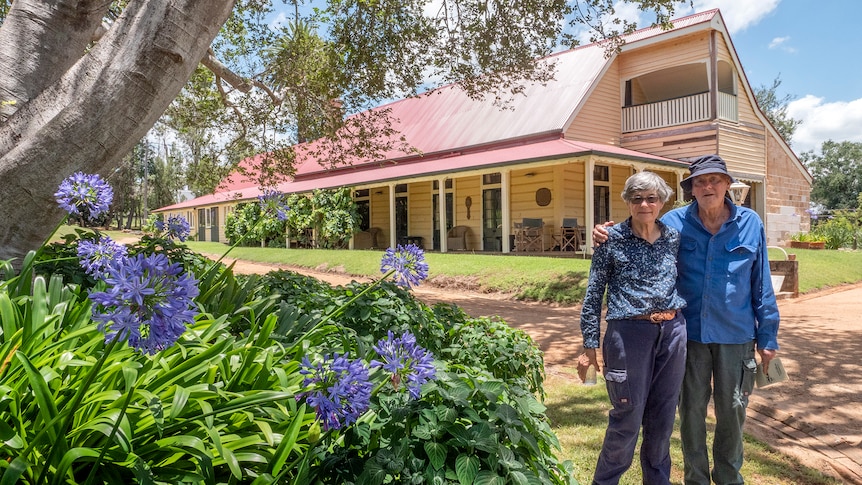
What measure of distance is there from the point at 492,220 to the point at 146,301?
705 inches

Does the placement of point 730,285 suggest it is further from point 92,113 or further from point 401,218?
point 401,218

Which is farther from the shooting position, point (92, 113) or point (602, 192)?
point (602, 192)

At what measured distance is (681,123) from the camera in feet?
56.0

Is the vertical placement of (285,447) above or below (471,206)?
below

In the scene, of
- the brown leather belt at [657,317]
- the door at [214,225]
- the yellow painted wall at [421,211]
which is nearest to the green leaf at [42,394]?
the brown leather belt at [657,317]

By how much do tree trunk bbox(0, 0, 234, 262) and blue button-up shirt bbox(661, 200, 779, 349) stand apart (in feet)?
11.1

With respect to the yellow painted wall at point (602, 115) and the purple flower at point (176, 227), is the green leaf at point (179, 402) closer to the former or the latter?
the purple flower at point (176, 227)

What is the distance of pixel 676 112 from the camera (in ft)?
56.3

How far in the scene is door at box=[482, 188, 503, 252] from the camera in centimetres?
1853

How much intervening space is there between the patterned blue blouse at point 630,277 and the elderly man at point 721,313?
0.10m

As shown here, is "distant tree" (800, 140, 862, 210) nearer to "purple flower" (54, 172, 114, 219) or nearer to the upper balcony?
the upper balcony

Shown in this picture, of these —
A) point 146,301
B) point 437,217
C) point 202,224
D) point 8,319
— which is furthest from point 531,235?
point 202,224

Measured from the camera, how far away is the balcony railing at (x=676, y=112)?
1680 centimetres

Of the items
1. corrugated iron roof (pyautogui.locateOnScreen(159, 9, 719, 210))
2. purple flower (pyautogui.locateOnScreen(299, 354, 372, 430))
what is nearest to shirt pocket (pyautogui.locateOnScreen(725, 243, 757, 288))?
purple flower (pyautogui.locateOnScreen(299, 354, 372, 430))
